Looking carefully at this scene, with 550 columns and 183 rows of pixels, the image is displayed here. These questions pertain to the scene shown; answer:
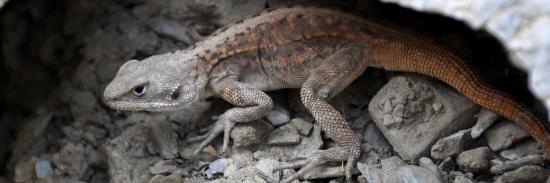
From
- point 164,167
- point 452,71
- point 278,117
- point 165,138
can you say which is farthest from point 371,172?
point 165,138

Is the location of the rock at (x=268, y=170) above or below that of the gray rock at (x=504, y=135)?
below

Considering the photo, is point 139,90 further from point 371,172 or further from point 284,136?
point 371,172

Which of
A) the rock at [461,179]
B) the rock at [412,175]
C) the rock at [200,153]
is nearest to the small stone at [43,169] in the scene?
the rock at [200,153]

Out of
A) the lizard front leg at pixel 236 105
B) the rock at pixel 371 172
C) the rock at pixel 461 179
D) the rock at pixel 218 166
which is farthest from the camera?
the lizard front leg at pixel 236 105

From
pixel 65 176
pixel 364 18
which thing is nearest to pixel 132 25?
pixel 65 176

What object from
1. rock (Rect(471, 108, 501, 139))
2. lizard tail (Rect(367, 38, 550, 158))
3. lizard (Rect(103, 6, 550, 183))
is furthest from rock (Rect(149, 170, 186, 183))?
rock (Rect(471, 108, 501, 139))

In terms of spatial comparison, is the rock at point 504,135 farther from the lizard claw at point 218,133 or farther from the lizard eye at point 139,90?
the lizard eye at point 139,90
